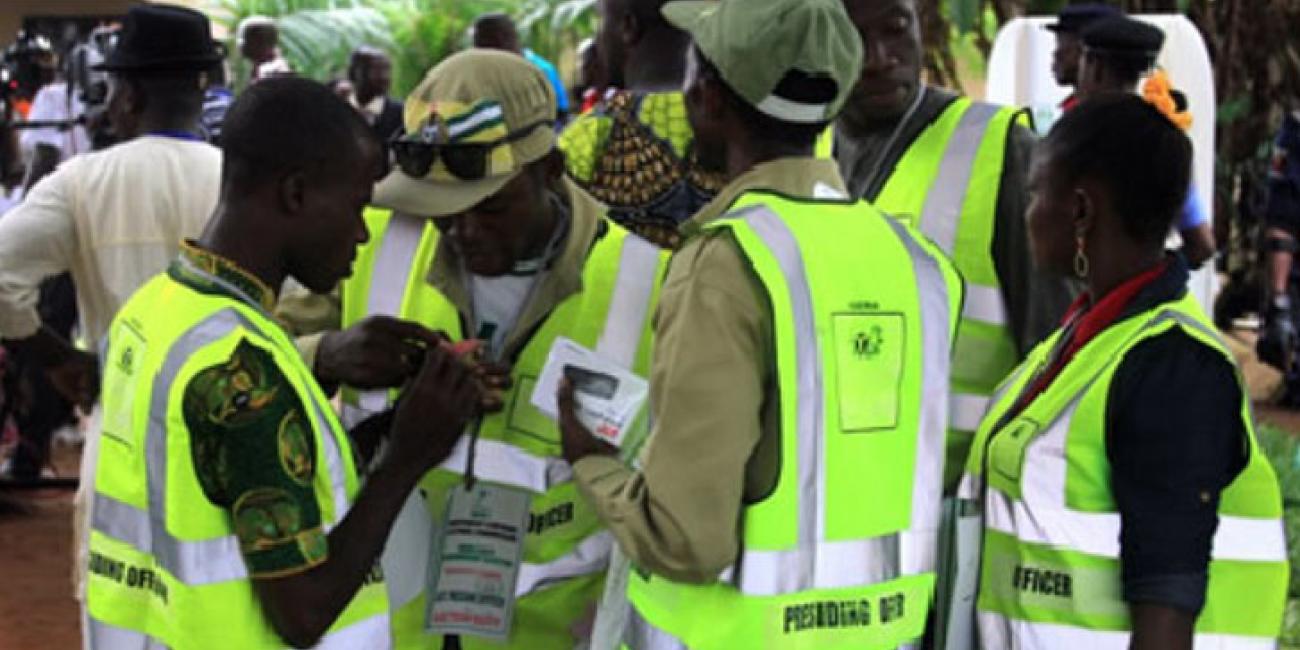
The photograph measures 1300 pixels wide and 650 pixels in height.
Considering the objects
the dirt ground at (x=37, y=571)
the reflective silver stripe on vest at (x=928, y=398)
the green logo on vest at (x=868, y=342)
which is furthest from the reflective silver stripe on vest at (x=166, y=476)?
the dirt ground at (x=37, y=571)

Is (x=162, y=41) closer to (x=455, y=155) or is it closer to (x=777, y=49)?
(x=455, y=155)

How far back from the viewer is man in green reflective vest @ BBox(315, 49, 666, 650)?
10.9ft

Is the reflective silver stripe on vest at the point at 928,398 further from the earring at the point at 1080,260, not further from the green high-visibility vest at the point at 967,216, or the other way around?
the green high-visibility vest at the point at 967,216

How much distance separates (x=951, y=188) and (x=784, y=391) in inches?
48.2

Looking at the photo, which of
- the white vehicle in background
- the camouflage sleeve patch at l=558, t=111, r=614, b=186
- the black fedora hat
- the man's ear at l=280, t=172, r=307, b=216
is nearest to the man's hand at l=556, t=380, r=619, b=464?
the man's ear at l=280, t=172, r=307, b=216

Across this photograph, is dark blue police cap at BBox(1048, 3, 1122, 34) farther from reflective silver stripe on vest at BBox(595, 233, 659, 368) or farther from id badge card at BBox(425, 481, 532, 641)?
id badge card at BBox(425, 481, 532, 641)

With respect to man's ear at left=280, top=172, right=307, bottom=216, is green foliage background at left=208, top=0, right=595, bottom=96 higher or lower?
lower

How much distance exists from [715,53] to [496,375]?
2.43 feet

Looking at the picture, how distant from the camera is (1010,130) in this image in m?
3.84

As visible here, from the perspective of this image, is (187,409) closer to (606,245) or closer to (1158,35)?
(606,245)

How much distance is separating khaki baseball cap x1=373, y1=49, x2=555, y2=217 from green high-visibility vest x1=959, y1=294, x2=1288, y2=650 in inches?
37.8

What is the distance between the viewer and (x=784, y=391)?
273 cm

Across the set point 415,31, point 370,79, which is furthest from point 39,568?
point 415,31

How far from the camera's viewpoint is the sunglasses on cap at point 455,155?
3.30 metres
